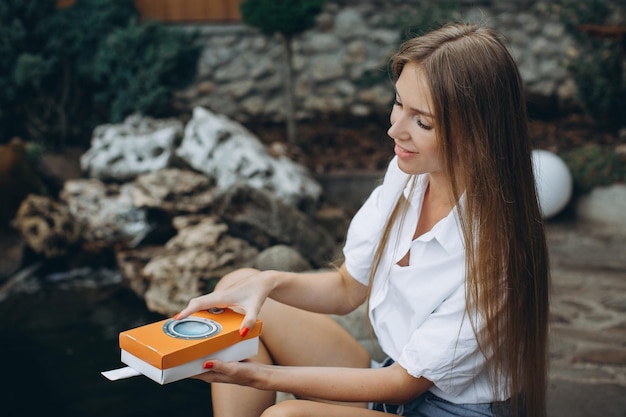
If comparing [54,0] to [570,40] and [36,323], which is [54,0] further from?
[570,40]

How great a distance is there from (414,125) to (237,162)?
10.8ft

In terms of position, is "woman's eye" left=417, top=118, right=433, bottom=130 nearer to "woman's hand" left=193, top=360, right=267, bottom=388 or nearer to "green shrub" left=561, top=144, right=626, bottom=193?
"woman's hand" left=193, top=360, right=267, bottom=388

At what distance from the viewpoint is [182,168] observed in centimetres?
520

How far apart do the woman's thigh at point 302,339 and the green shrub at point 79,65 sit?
384 cm

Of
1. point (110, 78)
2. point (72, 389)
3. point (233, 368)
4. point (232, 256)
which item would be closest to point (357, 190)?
point (232, 256)

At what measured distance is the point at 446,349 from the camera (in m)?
1.72

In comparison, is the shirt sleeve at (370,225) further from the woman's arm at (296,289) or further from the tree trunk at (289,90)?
the tree trunk at (289,90)

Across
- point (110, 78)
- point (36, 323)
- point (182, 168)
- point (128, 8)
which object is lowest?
point (36, 323)

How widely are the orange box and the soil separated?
389 centimetres

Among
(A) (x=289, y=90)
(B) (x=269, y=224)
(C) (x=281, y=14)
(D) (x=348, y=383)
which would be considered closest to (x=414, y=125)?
(D) (x=348, y=383)

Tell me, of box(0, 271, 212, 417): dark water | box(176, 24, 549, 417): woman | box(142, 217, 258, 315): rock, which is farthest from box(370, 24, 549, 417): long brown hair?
box(142, 217, 258, 315): rock

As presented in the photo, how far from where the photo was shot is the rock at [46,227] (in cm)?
A: 471

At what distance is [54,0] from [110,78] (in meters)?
A: 0.80

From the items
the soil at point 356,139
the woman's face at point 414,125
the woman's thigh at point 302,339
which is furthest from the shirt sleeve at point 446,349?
the soil at point 356,139
